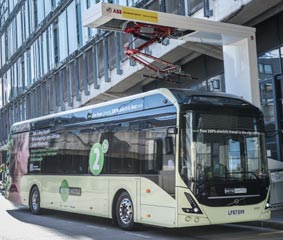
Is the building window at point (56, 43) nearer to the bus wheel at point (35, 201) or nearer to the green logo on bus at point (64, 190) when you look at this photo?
the bus wheel at point (35, 201)

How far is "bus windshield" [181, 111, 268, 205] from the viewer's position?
11141mm

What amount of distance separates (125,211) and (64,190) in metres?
3.64

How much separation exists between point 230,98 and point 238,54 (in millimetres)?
3176

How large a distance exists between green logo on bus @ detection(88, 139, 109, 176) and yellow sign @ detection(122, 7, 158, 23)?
10.7 feet

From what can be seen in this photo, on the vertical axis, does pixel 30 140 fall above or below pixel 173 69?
below

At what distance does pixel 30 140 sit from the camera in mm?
19328

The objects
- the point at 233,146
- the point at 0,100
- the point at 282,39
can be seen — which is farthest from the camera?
the point at 0,100

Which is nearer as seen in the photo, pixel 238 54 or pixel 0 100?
pixel 238 54

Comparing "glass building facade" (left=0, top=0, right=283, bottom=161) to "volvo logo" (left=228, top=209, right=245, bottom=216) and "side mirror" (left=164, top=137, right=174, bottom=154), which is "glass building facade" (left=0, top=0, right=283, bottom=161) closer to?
"volvo logo" (left=228, top=209, right=245, bottom=216)

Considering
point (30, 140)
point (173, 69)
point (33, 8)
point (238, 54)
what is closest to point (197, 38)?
point (238, 54)

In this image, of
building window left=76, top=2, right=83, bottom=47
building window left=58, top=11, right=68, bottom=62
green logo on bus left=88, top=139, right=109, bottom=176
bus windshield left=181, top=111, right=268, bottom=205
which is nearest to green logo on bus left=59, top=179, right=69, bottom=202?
green logo on bus left=88, top=139, right=109, bottom=176

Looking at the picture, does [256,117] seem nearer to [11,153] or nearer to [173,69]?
[173,69]

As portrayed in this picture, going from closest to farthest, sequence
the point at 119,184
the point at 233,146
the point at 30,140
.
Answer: the point at 233,146
the point at 119,184
the point at 30,140

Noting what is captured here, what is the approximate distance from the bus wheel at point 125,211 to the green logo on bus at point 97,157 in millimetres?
1264
